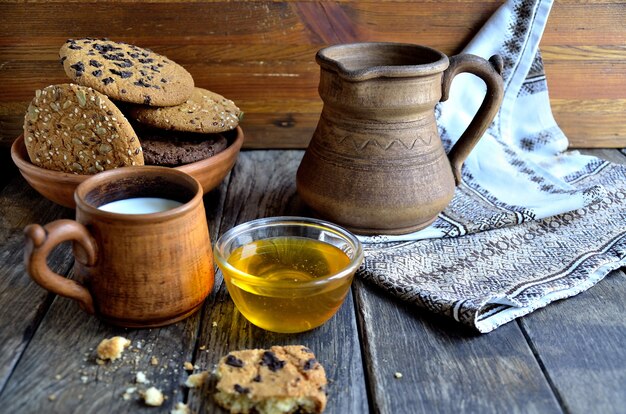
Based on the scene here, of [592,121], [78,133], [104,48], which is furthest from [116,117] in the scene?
[592,121]

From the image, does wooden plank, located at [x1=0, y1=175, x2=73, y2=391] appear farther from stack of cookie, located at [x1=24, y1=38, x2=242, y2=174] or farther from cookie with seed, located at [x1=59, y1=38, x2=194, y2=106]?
cookie with seed, located at [x1=59, y1=38, x2=194, y2=106]

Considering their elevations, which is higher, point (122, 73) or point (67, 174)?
point (122, 73)

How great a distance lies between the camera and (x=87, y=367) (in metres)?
0.70

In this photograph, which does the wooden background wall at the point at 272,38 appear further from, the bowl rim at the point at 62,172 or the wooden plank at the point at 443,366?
the wooden plank at the point at 443,366

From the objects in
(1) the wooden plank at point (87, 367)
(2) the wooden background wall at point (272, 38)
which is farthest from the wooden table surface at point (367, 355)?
(2) the wooden background wall at point (272, 38)

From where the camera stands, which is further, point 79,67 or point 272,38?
point 272,38

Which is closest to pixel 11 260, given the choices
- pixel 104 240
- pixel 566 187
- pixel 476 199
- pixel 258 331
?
pixel 104 240

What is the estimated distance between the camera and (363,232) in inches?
37.9

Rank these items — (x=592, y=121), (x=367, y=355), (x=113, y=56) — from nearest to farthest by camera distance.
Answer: (x=367, y=355)
(x=113, y=56)
(x=592, y=121)

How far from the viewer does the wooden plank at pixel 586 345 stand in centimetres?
68

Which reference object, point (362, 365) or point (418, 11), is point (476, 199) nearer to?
point (418, 11)

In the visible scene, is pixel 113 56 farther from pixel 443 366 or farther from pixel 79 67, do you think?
pixel 443 366

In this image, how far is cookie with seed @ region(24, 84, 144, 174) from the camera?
0.89 meters

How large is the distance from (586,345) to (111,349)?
1.73 ft
